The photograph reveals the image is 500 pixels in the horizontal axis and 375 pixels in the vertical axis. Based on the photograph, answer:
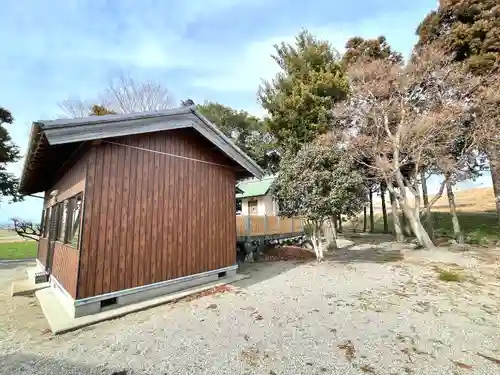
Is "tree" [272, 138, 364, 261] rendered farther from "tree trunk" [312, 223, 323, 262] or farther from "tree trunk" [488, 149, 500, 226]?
"tree trunk" [488, 149, 500, 226]

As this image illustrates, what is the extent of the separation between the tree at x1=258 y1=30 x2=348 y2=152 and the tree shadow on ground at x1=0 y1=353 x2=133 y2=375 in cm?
1401

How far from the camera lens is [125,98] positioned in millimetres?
18625

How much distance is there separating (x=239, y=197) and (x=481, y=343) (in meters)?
18.6

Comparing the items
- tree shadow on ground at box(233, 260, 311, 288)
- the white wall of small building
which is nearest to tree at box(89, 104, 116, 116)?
the white wall of small building

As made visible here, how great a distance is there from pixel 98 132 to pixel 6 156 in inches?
705

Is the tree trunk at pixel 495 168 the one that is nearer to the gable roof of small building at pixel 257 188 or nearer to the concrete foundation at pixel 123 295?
the gable roof of small building at pixel 257 188

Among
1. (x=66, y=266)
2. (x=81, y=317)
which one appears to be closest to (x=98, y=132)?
(x=66, y=266)

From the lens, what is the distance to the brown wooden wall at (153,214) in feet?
17.1

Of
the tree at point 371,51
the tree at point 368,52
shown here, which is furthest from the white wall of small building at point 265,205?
the tree at point 371,51

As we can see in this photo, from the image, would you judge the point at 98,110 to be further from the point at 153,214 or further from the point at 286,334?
the point at 286,334

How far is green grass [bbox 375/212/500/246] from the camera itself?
1585 cm

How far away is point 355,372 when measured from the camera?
10.3ft

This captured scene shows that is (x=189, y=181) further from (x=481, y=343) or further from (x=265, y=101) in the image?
(x=265, y=101)

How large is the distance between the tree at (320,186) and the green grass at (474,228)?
37.9 feet
